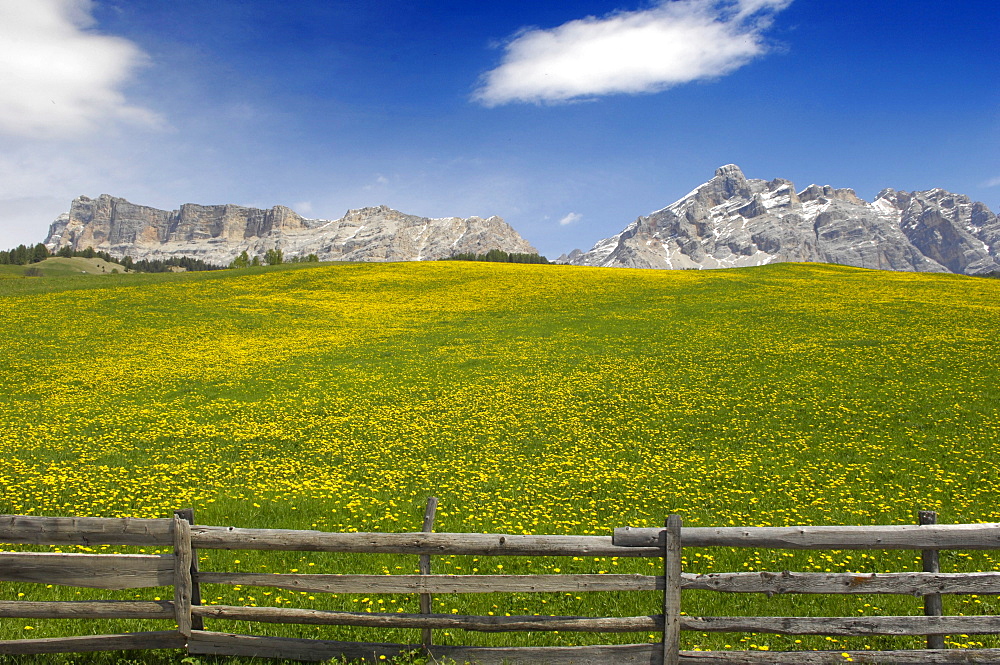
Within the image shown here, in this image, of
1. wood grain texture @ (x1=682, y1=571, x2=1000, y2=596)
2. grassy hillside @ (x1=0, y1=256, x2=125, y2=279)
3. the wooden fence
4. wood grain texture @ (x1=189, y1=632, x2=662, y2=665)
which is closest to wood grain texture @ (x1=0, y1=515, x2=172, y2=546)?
the wooden fence

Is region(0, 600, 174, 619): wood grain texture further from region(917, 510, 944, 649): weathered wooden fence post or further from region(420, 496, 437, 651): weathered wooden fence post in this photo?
region(917, 510, 944, 649): weathered wooden fence post

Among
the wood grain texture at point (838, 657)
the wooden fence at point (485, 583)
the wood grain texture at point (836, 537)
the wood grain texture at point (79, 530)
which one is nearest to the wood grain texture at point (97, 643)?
the wooden fence at point (485, 583)

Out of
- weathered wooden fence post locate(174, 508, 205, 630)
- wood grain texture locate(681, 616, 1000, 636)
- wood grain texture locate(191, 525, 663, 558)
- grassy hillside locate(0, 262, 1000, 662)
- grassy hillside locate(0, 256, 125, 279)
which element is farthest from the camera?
grassy hillside locate(0, 256, 125, 279)

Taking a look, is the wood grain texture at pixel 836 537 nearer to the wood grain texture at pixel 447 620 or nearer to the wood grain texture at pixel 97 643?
the wood grain texture at pixel 447 620

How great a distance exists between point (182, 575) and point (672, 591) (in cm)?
609

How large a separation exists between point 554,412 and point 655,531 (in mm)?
17779

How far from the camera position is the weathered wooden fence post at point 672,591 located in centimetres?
680

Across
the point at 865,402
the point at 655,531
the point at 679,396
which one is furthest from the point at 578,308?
the point at 655,531

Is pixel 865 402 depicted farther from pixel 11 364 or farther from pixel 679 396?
pixel 11 364

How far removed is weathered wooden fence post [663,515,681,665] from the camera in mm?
6797

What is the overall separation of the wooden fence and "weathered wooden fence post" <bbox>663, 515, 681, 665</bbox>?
15 mm

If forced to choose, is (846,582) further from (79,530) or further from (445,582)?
(79,530)

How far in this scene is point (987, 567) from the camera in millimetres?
11727

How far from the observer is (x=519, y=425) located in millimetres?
23125
